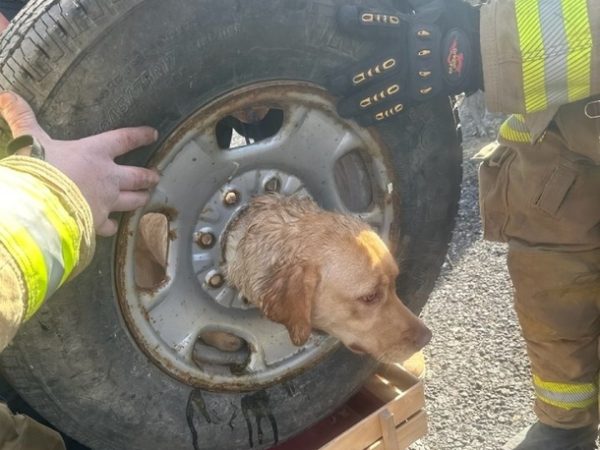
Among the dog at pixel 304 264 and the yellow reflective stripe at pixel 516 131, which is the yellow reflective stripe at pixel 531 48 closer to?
the yellow reflective stripe at pixel 516 131

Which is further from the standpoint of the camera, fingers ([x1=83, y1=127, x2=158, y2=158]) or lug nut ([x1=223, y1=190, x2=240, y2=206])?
lug nut ([x1=223, y1=190, x2=240, y2=206])

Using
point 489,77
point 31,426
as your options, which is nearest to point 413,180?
point 489,77

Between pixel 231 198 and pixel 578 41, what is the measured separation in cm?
123

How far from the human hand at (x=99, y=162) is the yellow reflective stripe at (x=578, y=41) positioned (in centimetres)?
133

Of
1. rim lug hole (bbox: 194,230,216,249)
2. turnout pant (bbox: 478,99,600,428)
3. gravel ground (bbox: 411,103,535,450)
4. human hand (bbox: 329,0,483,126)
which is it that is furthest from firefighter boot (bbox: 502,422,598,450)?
rim lug hole (bbox: 194,230,216,249)

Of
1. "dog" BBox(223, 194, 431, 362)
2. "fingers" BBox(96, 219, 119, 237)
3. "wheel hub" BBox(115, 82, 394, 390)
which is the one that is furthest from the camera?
"dog" BBox(223, 194, 431, 362)

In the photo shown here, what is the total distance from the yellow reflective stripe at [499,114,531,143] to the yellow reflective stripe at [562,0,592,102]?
1.13 feet

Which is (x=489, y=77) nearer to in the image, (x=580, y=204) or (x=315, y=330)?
(x=580, y=204)

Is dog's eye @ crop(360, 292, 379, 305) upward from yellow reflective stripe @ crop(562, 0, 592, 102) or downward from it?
downward

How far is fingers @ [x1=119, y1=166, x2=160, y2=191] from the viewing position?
1929mm

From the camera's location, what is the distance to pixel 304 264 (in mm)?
2449

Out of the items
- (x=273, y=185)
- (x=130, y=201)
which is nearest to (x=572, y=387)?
(x=273, y=185)

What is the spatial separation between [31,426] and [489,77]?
1.98m

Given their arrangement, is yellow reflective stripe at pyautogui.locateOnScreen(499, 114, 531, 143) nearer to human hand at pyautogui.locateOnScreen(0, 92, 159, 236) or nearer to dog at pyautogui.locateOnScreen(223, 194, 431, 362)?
dog at pyautogui.locateOnScreen(223, 194, 431, 362)
